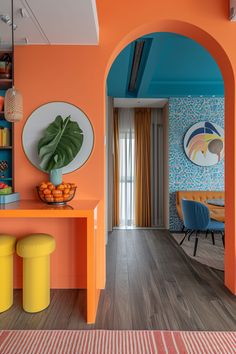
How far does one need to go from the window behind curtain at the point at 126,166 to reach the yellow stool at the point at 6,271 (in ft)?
12.2

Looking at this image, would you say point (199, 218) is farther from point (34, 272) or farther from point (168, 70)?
point (168, 70)

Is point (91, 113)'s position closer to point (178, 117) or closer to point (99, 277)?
point (99, 277)

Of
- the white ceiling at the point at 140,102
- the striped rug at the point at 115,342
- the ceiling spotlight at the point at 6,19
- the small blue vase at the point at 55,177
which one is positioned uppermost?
the white ceiling at the point at 140,102

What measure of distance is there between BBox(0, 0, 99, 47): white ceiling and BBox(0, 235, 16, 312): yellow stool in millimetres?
1826

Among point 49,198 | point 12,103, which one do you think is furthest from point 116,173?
point 12,103

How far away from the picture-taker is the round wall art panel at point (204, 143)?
16.8 ft

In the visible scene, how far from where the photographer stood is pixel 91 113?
98.4 inches

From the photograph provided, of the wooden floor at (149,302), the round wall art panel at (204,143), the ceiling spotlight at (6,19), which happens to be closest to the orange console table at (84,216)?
the wooden floor at (149,302)

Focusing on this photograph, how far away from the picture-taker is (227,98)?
2.59m

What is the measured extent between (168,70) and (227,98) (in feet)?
7.27

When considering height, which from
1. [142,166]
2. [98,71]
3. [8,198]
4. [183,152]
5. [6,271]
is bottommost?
[6,271]

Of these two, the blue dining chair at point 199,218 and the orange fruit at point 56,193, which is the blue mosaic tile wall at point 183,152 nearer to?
the blue dining chair at point 199,218

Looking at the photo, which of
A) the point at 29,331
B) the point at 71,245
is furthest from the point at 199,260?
the point at 29,331

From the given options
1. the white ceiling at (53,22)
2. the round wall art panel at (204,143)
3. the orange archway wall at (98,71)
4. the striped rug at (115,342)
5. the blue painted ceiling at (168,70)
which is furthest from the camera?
the round wall art panel at (204,143)
